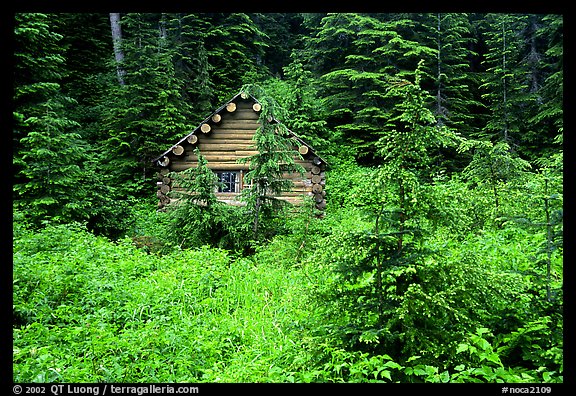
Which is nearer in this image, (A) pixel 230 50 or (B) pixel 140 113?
(B) pixel 140 113

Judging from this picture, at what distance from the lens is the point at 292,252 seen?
8.15 metres

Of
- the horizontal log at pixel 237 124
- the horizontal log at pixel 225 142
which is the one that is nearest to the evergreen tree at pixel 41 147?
the horizontal log at pixel 225 142

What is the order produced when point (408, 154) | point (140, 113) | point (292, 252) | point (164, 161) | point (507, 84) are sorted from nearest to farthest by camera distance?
point (408, 154), point (292, 252), point (164, 161), point (140, 113), point (507, 84)

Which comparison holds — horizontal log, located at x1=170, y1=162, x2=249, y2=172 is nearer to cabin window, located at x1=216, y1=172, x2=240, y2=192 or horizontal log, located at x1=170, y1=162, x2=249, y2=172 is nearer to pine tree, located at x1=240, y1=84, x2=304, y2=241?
cabin window, located at x1=216, y1=172, x2=240, y2=192

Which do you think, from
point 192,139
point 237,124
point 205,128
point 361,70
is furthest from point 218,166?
point 361,70

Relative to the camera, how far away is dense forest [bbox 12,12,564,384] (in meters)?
3.48

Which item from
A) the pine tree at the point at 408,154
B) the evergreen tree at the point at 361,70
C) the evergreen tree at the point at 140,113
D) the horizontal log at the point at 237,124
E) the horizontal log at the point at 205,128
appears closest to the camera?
the pine tree at the point at 408,154

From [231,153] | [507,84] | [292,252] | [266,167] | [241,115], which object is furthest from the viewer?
[507,84]

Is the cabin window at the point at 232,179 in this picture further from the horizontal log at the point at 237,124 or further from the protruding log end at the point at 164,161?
the protruding log end at the point at 164,161

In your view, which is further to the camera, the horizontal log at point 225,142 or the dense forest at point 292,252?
the horizontal log at point 225,142

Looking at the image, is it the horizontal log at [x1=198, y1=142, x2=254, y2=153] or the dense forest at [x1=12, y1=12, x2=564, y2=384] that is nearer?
the dense forest at [x1=12, y1=12, x2=564, y2=384]

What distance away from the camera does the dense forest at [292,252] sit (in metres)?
3.48

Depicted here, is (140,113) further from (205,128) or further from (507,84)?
(507,84)

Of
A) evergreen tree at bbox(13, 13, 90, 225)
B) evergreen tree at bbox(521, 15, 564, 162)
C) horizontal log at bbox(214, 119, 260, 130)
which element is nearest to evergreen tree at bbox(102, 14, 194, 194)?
horizontal log at bbox(214, 119, 260, 130)
